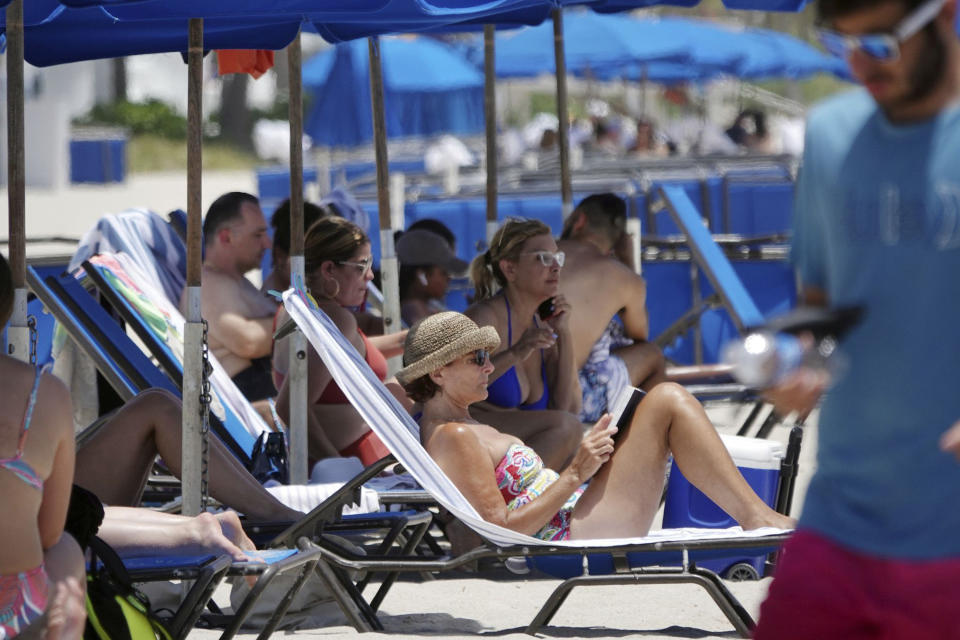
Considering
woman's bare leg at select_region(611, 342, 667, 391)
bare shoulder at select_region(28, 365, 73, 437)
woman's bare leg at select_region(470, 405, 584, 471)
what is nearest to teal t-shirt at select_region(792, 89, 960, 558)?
bare shoulder at select_region(28, 365, 73, 437)

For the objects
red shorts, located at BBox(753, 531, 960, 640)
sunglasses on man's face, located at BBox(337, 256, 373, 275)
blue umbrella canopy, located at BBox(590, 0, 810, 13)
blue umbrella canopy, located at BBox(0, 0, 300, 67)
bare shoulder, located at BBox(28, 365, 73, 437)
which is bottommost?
red shorts, located at BBox(753, 531, 960, 640)

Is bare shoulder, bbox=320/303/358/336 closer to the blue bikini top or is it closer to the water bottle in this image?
the blue bikini top

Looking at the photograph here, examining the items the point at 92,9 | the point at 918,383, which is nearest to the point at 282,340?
the point at 92,9

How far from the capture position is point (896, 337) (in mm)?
1918

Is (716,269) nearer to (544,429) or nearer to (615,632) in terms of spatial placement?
(544,429)

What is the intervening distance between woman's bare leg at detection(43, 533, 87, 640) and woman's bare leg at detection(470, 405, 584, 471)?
220 centimetres

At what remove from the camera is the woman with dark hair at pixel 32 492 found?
2711mm

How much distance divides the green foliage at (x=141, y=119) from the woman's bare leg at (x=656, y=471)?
117 feet

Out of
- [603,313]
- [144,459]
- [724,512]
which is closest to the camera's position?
[144,459]

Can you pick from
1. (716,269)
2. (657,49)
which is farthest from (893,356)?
(657,49)

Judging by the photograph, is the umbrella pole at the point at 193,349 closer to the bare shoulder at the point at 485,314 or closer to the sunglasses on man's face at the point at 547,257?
the bare shoulder at the point at 485,314

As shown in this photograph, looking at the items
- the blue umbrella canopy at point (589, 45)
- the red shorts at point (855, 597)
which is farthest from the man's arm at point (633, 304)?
the blue umbrella canopy at point (589, 45)

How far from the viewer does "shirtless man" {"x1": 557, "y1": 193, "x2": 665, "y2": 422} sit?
6152 mm

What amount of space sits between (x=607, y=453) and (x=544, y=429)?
3.17 feet
